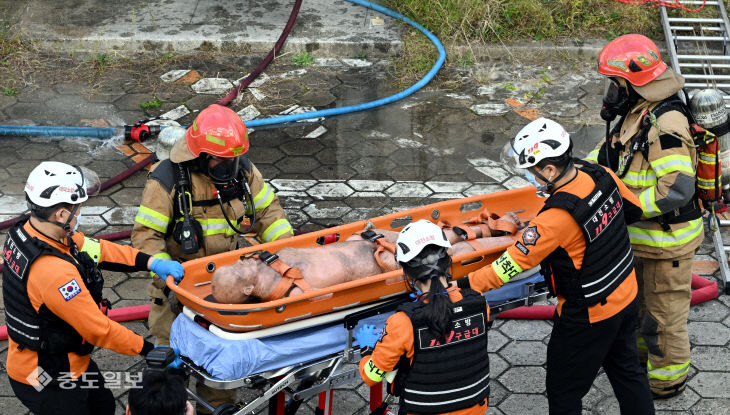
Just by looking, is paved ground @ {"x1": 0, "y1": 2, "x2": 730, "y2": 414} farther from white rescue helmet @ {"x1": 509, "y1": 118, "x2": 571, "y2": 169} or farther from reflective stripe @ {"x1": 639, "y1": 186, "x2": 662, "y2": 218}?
white rescue helmet @ {"x1": 509, "y1": 118, "x2": 571, "y2": 169}

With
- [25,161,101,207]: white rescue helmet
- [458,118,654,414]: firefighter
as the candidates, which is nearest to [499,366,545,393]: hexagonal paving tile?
[458,118,654,414]: firefighter

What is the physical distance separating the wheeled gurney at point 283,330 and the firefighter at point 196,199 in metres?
0.28

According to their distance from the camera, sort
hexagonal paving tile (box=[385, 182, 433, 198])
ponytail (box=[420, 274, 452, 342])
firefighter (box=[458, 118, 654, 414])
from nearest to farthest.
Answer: ponytail (box=[420, 274, 452, 342]) → firefighter (box=[458, 118, 654, 414]) → hexagonal paving tile (box=[385, 182, 433, 198])

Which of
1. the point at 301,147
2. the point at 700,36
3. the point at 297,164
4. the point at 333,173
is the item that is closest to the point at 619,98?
the point at 333,173

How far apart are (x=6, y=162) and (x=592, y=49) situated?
626cm

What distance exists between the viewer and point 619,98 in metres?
4.82

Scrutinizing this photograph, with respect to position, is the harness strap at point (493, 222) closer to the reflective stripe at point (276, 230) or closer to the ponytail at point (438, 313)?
the reflective stripe at point (276, 230)

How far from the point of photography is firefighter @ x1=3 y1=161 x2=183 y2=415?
3.71 meters

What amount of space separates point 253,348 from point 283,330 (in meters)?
0.21

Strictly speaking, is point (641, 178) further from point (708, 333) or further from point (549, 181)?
point (708, 333)

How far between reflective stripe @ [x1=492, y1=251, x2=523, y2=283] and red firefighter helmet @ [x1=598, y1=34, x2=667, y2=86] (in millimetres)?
1406

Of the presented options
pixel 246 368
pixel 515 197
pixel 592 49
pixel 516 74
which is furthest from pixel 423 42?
A: pixel 246 368

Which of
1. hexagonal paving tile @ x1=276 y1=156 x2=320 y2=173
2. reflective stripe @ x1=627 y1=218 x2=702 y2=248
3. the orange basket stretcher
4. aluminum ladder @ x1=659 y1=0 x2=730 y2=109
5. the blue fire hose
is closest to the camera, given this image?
the orange basket stretcher

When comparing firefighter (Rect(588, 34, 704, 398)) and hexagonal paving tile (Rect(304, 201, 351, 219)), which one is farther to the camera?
hexagonal paving tile (Rect(304, 201, 351, 219))
